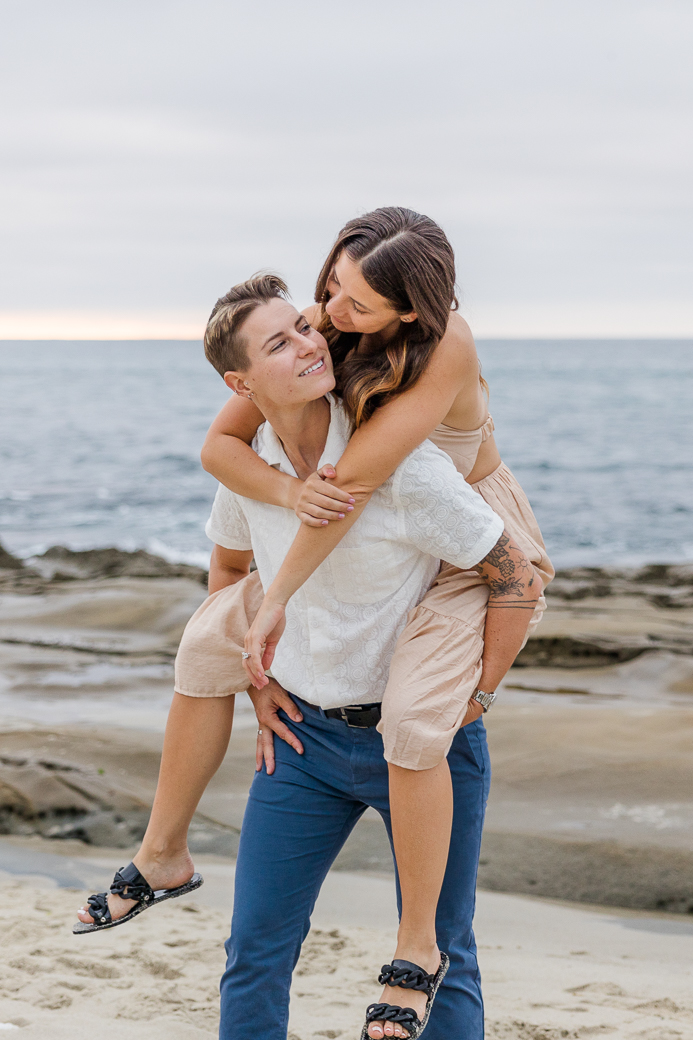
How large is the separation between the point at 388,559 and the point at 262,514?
0.33 metres

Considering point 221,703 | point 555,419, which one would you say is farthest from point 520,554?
point 555,419

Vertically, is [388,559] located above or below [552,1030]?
above

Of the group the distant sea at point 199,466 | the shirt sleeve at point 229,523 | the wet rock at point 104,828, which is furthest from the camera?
the distant sea at point 199,466

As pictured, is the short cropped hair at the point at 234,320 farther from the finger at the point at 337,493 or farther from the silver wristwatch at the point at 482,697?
the silver wristwatch at the point at 482,697

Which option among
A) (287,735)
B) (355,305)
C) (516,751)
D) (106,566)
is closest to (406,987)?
(287,735)

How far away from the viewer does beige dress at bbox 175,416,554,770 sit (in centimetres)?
190

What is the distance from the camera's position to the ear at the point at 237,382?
78.8 inches

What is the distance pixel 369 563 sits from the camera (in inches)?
77.6

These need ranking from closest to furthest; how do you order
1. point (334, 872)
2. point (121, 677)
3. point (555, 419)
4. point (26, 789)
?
point (334, 872), point (26, 789), point (121, 677), point (555, 419)

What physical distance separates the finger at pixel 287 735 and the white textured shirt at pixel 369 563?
0.25 ft

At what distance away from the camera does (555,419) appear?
109ft

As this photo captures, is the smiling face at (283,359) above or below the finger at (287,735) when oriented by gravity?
above

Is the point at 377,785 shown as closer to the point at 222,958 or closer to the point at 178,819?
the point at 178,819

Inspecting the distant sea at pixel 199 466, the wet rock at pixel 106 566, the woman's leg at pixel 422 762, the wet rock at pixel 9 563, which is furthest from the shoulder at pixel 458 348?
the distant sea at pixel 199 466
